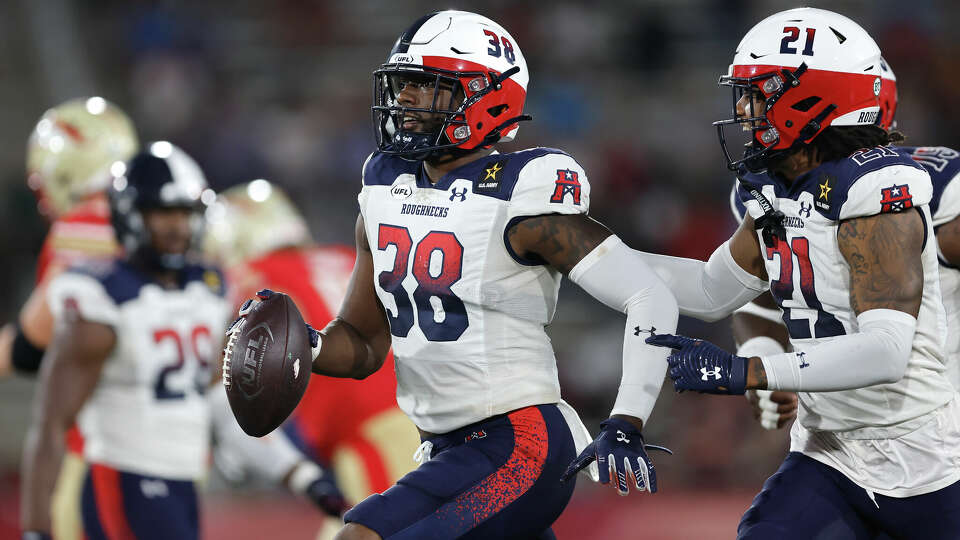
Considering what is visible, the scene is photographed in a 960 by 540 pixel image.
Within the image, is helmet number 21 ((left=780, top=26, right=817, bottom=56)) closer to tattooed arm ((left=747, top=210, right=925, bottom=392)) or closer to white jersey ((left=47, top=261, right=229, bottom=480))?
tattooed arm ((left=747, top=210, right=925, bottom=392))

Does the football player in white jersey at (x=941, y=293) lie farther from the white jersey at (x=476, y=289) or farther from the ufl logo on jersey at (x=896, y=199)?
the white jersey at (x=476, y=289)

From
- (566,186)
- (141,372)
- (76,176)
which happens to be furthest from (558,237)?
(76,176)

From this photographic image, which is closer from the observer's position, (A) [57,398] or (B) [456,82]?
(B) [456,82]

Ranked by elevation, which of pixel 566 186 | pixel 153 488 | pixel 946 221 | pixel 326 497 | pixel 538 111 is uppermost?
pixel 566 186

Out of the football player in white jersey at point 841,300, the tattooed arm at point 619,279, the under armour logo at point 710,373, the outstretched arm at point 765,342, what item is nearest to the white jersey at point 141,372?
the tattooed arm at point 619,279

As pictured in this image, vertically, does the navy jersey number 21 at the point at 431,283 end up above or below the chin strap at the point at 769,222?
below

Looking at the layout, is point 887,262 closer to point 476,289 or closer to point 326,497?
point 476,289

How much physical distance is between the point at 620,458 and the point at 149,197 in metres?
2.41

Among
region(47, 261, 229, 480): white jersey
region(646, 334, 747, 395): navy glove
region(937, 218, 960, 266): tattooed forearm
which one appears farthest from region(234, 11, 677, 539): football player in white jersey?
region(47, 261, 229, 480): white jersey

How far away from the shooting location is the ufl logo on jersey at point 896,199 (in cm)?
295

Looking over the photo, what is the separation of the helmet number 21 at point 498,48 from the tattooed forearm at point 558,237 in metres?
0.52

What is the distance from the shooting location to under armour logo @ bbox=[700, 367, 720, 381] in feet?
9.33

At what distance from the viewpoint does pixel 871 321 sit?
290 cm

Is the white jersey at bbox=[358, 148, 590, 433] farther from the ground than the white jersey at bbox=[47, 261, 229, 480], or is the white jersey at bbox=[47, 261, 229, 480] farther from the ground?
the white jersey at bbox=[358, 148, 590, 433]
